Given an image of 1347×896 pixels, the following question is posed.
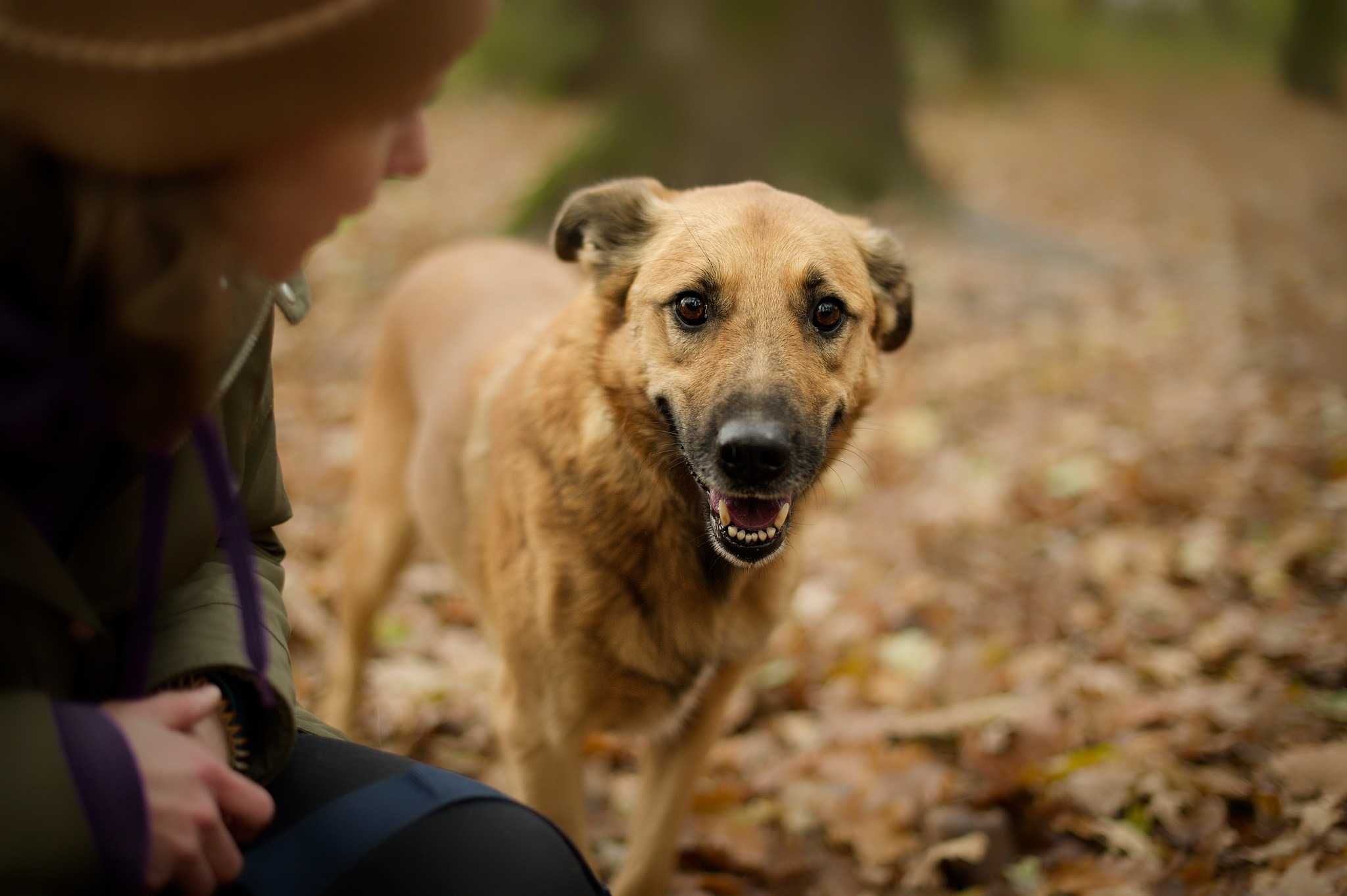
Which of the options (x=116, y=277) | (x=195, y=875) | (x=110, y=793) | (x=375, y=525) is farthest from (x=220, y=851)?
(x=375, y=525)

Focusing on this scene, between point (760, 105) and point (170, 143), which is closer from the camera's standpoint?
point (170, 143)

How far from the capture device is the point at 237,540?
3.95 feet

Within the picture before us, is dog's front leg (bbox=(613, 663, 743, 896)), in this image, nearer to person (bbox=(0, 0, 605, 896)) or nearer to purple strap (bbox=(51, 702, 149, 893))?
person (bbox=(0, 0, 605, 896))

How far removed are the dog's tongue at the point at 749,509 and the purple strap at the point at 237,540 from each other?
43.1 inches

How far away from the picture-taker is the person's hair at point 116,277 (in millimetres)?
959

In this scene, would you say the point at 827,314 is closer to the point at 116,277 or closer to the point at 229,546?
the point at 229,546

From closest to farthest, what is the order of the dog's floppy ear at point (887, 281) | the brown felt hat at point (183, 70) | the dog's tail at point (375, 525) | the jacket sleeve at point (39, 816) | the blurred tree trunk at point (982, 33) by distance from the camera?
1. the brown felt hat at point (183, 70)
2. the jacket sleeve at point (39, 816)
3. the dog's floppy ear at point (887, 281)
4. the dog's tail at point (375, 525)
5. the blurred tree trunk at point (982, 33)

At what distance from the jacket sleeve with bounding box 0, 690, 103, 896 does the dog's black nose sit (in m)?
1.30

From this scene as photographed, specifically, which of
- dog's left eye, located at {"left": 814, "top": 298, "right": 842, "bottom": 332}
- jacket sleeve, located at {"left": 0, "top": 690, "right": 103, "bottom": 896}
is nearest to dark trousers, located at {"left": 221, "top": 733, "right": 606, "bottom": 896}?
jacket sleeve, located at {"left": 0, "top": 690, "right": 103, "bottom": 896}

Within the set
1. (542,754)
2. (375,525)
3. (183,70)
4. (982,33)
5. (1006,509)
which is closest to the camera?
(183,70)

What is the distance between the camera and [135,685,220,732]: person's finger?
1.15 m

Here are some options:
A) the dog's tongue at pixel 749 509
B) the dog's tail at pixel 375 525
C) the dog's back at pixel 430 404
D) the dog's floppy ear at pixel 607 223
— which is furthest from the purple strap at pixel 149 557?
the dog's tail at pixel 375 525

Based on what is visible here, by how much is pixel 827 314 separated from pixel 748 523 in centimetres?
53

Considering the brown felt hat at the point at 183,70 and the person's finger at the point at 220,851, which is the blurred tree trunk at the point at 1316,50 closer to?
the brown felt hat at the point at 183,70
